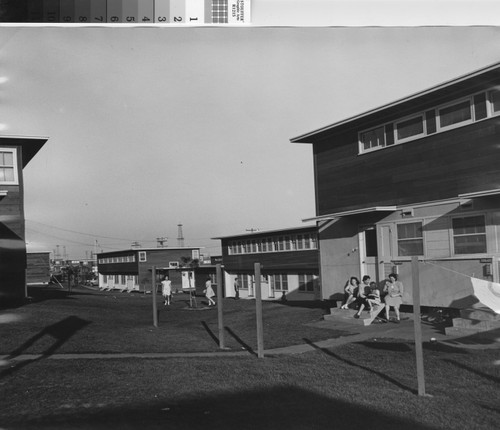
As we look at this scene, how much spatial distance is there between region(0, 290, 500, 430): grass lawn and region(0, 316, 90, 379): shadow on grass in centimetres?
2

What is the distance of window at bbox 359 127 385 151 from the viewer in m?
8.60

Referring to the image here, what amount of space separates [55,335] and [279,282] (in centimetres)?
679

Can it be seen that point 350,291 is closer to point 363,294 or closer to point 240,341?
point 363,294

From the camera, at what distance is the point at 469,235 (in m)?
7.20

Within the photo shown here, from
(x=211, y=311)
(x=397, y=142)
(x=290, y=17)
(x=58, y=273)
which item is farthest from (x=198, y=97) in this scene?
(x=211, y=311)

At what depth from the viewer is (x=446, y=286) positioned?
302 inches

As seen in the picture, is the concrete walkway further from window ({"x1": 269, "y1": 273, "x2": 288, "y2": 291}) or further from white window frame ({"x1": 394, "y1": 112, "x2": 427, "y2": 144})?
window ({"x1": 269, "y1": 273, "x2": 288, "y2": 291})

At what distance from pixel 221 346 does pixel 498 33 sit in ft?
15.1

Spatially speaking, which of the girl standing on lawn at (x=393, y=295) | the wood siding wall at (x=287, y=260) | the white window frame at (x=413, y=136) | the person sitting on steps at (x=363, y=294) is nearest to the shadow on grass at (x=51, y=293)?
the person sitting on steps at (x=363, y=294)

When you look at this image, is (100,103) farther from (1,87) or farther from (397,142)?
(397,142)

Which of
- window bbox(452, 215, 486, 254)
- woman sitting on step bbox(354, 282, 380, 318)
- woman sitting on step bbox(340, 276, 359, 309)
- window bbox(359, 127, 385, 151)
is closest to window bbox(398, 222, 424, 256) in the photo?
window bbox(452, 215, 486, 254)

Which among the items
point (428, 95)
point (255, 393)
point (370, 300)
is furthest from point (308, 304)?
point (255, 393)

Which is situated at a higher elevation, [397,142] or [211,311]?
[397,142]

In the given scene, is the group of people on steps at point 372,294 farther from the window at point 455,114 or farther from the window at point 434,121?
the window at point 455,114
